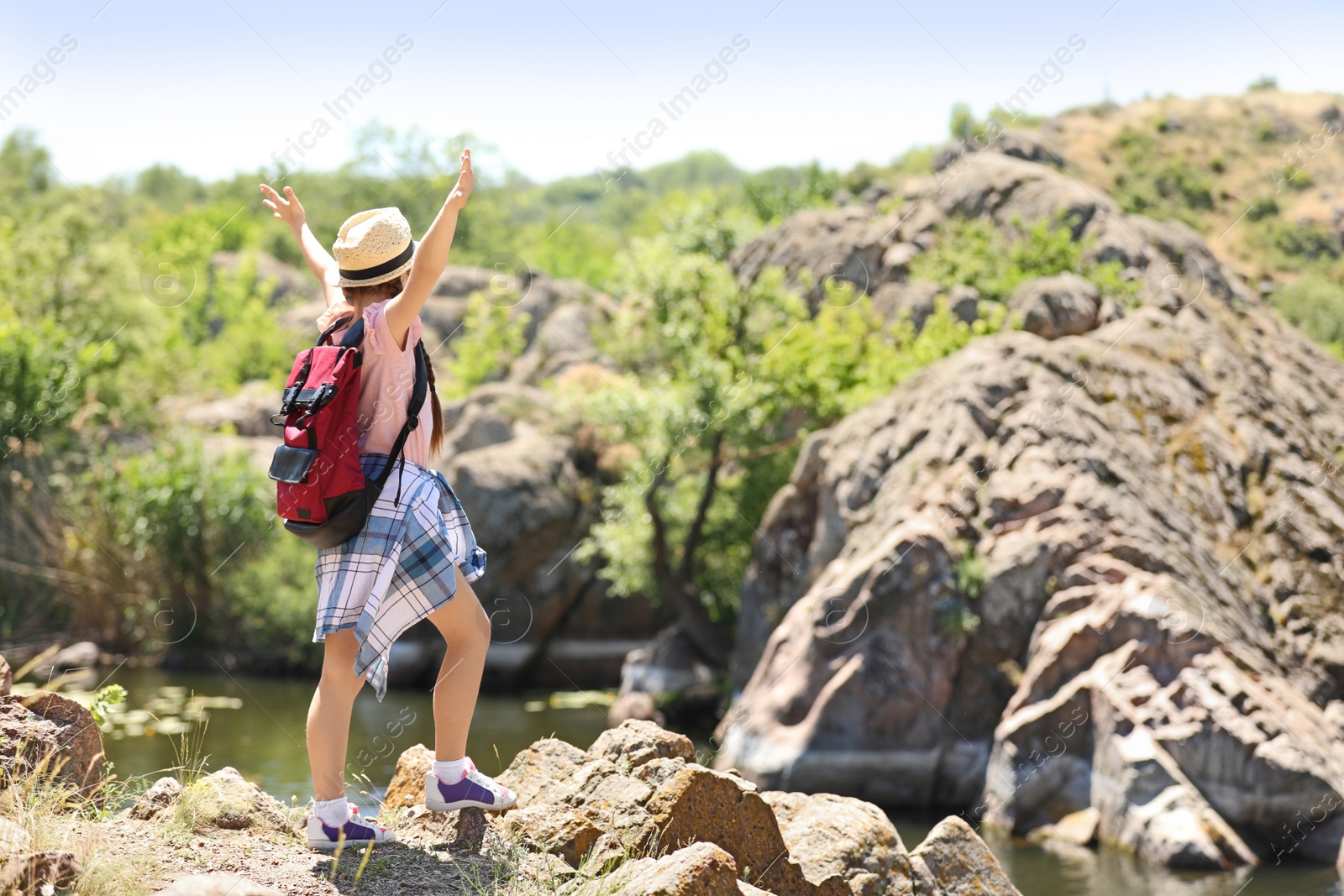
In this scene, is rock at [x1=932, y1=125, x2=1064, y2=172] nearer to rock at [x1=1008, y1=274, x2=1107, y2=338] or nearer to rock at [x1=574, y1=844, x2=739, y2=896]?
rock at [x1=1008, y1=274, x2=1107, y2=338]

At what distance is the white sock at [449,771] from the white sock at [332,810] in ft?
1.21

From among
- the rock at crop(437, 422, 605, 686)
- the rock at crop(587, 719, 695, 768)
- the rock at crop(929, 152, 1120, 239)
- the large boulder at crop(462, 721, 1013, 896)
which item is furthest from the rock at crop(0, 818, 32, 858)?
the rock at crop(929, 152, 1120, 239)

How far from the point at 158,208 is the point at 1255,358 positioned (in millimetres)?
78009

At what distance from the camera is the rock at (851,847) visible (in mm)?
5656

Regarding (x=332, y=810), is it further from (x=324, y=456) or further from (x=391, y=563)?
(x=324, y=456)

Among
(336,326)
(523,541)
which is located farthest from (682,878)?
(523,541)

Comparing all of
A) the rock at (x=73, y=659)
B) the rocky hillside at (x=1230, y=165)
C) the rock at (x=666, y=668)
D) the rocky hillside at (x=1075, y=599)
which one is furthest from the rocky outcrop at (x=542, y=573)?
the rocky hillside at (x=1230, y=165)

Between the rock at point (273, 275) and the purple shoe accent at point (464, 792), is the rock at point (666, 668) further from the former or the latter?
the rock at point (273, 275)

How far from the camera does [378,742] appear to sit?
47.4 ft

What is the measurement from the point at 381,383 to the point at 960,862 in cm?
398

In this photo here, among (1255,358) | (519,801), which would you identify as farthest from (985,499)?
(519,801)

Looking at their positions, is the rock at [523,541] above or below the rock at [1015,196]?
below

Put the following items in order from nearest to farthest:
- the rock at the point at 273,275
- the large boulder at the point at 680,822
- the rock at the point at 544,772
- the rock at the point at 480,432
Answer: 1. the large boulder at the point at 680,822
2. the rock at the point at 544,772
3. the rock at the point at 480,432
4. the rock at the point at 273,275

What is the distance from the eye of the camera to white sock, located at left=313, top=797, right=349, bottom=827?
173 inches
